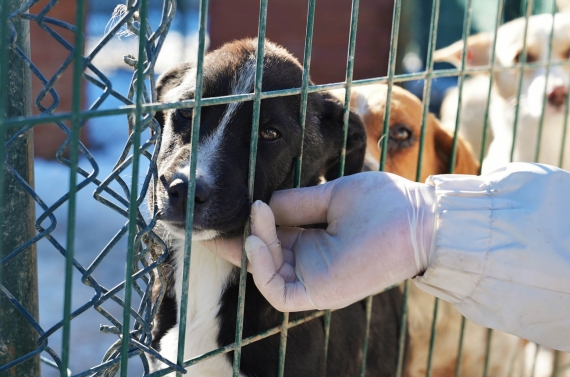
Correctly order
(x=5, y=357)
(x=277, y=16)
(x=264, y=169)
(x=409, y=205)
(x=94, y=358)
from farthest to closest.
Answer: (x=277, y=16) < (x=94, y=358) < (x=264, y=169) < (x=409, y=205) < (x=5, y=357)

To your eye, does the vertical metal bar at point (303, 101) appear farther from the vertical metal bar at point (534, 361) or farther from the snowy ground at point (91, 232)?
the vertical metal bar at point (534, 361)

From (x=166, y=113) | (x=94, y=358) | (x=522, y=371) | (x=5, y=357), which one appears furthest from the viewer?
(x=94, y=358)

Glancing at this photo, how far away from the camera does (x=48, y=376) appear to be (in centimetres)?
372

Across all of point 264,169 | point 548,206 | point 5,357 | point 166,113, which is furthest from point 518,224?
point 5,357

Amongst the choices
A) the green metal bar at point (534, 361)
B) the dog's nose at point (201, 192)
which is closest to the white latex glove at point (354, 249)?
the dog's nose at point (201, 192)

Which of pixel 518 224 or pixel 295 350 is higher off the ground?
pixel 518 224

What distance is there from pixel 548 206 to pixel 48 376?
117 inches

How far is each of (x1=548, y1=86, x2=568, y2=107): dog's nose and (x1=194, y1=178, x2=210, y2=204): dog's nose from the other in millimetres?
2332

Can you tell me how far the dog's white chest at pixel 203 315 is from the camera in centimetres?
212

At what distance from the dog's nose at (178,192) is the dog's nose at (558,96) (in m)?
2.40

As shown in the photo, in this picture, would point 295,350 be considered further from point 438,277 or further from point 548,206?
point 548,206

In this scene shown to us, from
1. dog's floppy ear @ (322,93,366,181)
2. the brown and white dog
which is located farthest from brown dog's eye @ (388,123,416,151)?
dog's floppy ear @ (322,93,366,181)

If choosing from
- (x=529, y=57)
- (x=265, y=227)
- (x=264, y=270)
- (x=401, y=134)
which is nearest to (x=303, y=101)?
(x=265, y=227)

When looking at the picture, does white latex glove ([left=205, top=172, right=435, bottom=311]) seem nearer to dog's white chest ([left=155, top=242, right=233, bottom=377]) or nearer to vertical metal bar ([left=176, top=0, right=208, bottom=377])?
vertical metal bar ([left=176, top=0, right=208, bottom=377])
